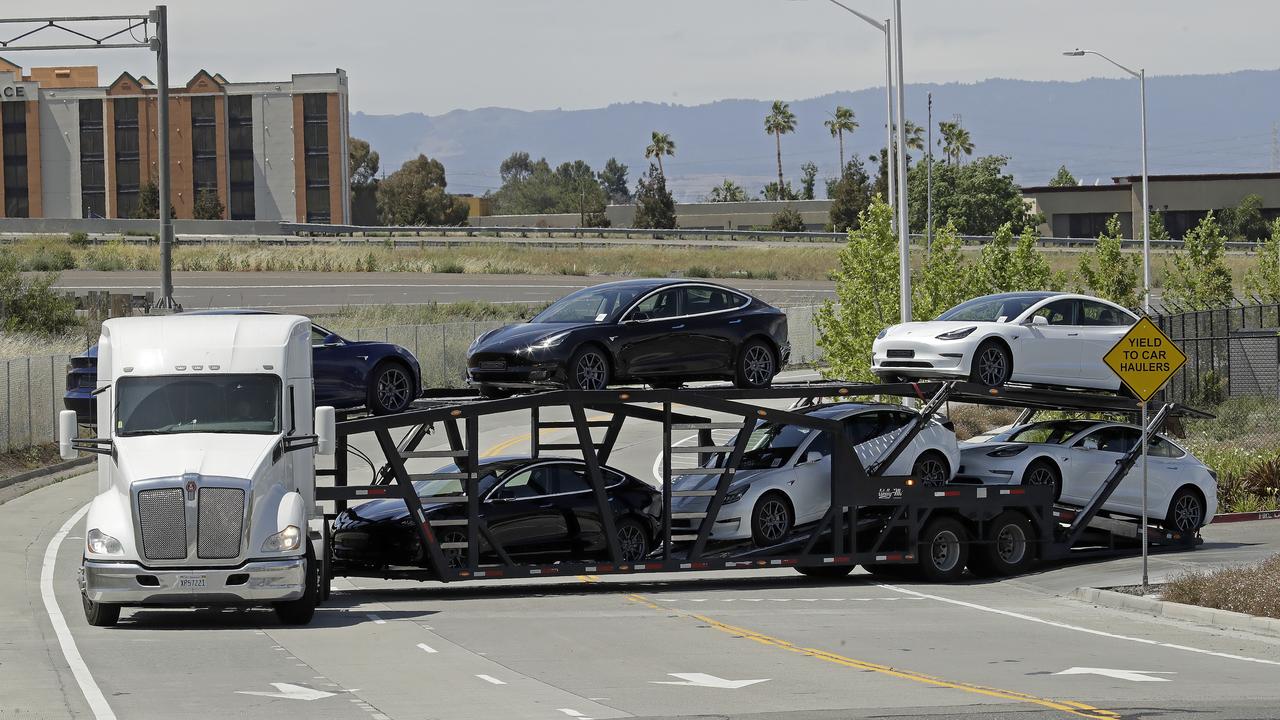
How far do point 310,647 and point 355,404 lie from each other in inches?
203

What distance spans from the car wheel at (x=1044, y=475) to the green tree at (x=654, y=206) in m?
87.6

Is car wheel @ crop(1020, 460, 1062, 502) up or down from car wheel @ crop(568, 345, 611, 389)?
down

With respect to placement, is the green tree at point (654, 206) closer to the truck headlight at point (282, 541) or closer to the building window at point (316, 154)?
the building window at point (316, 154)

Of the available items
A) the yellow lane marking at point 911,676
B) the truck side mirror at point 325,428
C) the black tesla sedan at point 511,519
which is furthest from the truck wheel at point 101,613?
the yellow lane marking at point 911,676

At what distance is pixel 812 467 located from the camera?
69.9 ft

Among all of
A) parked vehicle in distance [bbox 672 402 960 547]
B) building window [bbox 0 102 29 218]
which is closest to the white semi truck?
parked vehicle in distance [bbox 672 402 960 547]

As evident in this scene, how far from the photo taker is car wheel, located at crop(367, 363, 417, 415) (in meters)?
19.6

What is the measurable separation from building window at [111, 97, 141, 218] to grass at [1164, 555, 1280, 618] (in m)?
101

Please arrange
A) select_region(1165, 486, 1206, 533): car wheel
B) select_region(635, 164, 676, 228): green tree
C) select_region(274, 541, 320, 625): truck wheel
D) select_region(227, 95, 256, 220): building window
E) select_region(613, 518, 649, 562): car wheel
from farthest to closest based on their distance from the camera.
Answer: select_region(635, 164, 676, 228): green tree, select_region(227, 95, 256, 220): building window, select_region(1165, 486, 1206, 533): car wheel, select_region(613, 518, 649, 562): car wheel, select_region(274, 541, 320, 625): truck wheel

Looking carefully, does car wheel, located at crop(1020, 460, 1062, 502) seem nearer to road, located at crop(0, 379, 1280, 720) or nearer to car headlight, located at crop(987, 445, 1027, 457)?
car headlight, located at crop(987, 445, 1027, 457)

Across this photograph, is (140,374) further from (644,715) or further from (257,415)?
(644,715)

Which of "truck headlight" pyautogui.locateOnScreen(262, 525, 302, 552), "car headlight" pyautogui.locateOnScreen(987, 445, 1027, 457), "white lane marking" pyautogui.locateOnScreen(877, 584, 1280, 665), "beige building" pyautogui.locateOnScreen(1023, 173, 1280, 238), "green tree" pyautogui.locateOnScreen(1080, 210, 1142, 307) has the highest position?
"beige building" pyautogui.locateOnScreen(1023, 173, 1280, 238)

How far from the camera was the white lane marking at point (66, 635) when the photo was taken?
11.9 m

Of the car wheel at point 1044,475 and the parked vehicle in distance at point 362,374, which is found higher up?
the parked vehicle in distance at point 362,374
